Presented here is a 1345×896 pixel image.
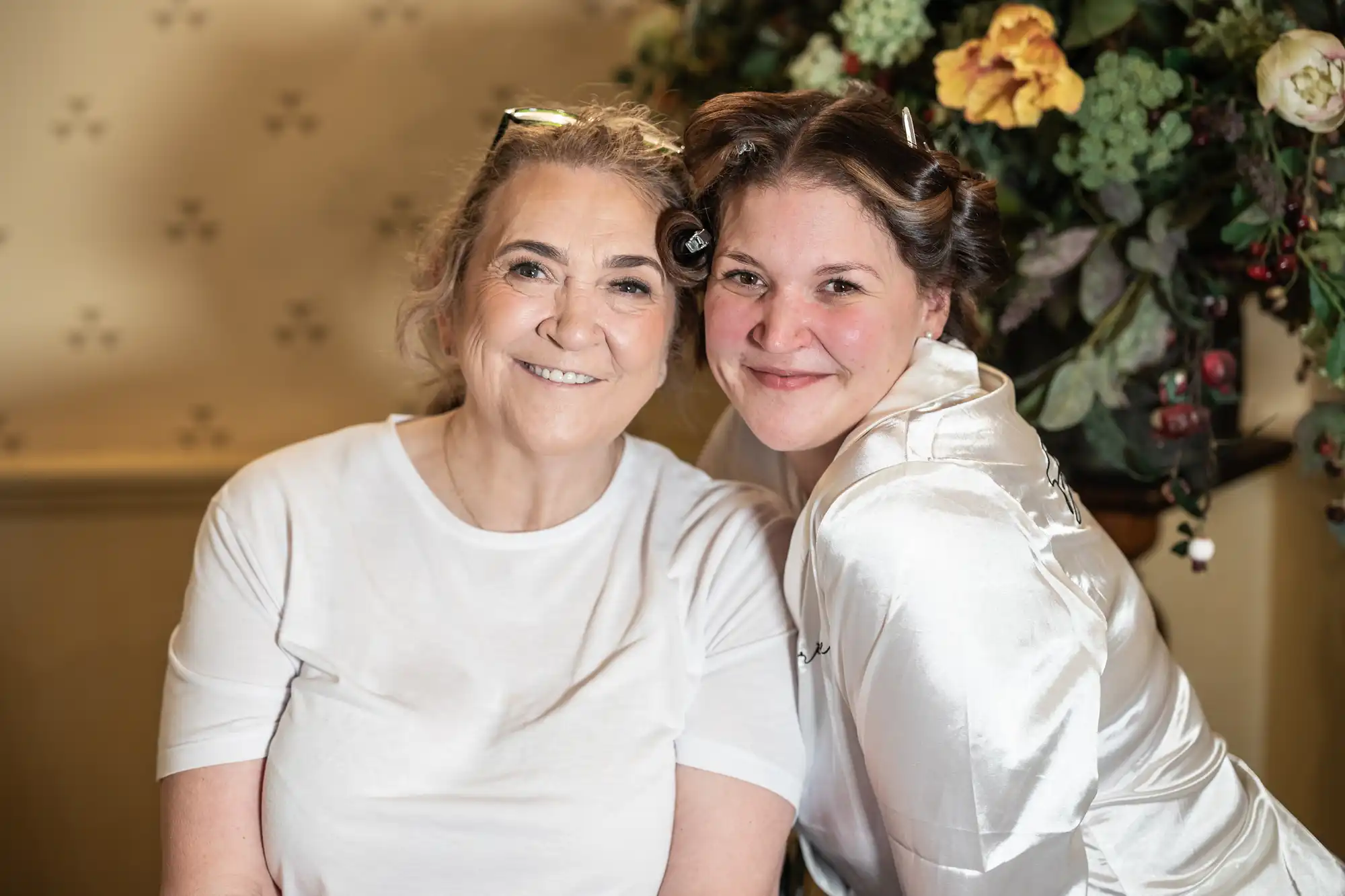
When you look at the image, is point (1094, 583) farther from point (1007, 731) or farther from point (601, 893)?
point (601, 893)

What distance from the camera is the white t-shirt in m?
1.19

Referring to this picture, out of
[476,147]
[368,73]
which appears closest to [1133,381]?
[476,147]

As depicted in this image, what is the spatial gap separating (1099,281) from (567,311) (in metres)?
0.62

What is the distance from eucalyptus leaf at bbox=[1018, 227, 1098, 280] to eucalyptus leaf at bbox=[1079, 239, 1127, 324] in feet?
0.05

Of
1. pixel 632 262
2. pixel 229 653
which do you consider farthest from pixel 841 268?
pixel 229 653

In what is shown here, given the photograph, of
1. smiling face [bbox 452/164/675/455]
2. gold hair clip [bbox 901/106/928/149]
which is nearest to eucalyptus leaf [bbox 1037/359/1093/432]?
gold hair clip [bbox 901/106/928/149]

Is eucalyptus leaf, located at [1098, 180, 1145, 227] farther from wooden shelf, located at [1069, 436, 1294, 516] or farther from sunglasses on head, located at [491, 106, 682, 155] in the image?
sunglasses on head, located at [491, 106, 682, 155]

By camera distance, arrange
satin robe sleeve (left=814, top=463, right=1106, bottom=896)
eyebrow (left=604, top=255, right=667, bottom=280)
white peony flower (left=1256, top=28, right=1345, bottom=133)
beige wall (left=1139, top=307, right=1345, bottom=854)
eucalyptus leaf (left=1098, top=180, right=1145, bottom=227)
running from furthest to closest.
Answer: beige wall (left=1139, top=307, right=1345, bottom=854), eucalyptus leaf (left=1098, top=180, right=1145, bottom=227), eyebrow (left=604, top=255, right=667, bottom=280), white peony flower (left=1256, top=28, right=1345, bottom=133), satin robe sleeve (left=814, top=463, right=1106, bottom=896)

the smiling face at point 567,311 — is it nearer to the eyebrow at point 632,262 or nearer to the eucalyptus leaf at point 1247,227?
the eyebrow at point 632,262

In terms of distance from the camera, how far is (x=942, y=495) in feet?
3.65

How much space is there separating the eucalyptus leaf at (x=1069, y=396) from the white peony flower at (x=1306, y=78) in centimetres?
35

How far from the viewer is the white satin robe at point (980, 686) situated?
1.07 metres

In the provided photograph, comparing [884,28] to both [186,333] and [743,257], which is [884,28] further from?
[186,333]

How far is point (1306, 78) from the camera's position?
1197mm
